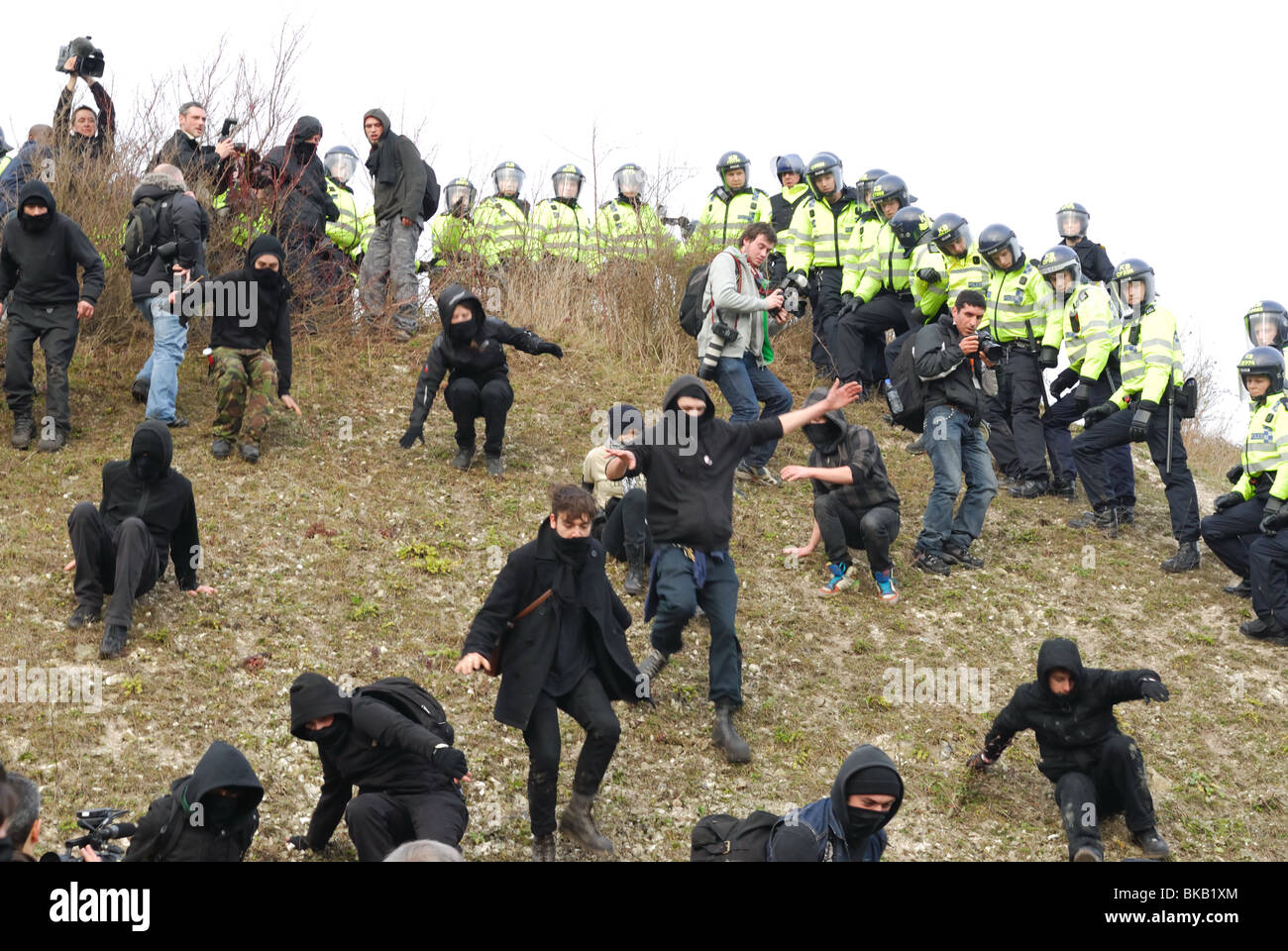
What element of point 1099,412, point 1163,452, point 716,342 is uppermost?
point 716,342

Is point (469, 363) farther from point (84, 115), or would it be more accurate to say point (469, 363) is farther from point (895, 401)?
point (84, 115)

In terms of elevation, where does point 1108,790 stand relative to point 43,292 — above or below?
below

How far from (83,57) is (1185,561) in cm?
1089

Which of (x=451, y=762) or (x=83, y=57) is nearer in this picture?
(x=451, y=762)

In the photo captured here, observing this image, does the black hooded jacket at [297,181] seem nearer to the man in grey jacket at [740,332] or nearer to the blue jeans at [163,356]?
the blue jeans at [163,356]

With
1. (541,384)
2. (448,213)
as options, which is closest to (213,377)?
(541,384)

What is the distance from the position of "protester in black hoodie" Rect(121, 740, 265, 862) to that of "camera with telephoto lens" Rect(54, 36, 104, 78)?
9.12m

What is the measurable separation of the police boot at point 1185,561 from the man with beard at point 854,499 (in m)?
2.73

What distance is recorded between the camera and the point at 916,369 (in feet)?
38.1

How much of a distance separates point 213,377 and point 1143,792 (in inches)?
310

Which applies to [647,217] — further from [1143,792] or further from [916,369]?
[1143,792]

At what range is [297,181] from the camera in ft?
46.4

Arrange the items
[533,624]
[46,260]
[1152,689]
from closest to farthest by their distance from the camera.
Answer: [533,624] → [1152,689] → [46,260]

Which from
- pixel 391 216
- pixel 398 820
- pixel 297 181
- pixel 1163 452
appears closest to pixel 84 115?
pixel 297 181
